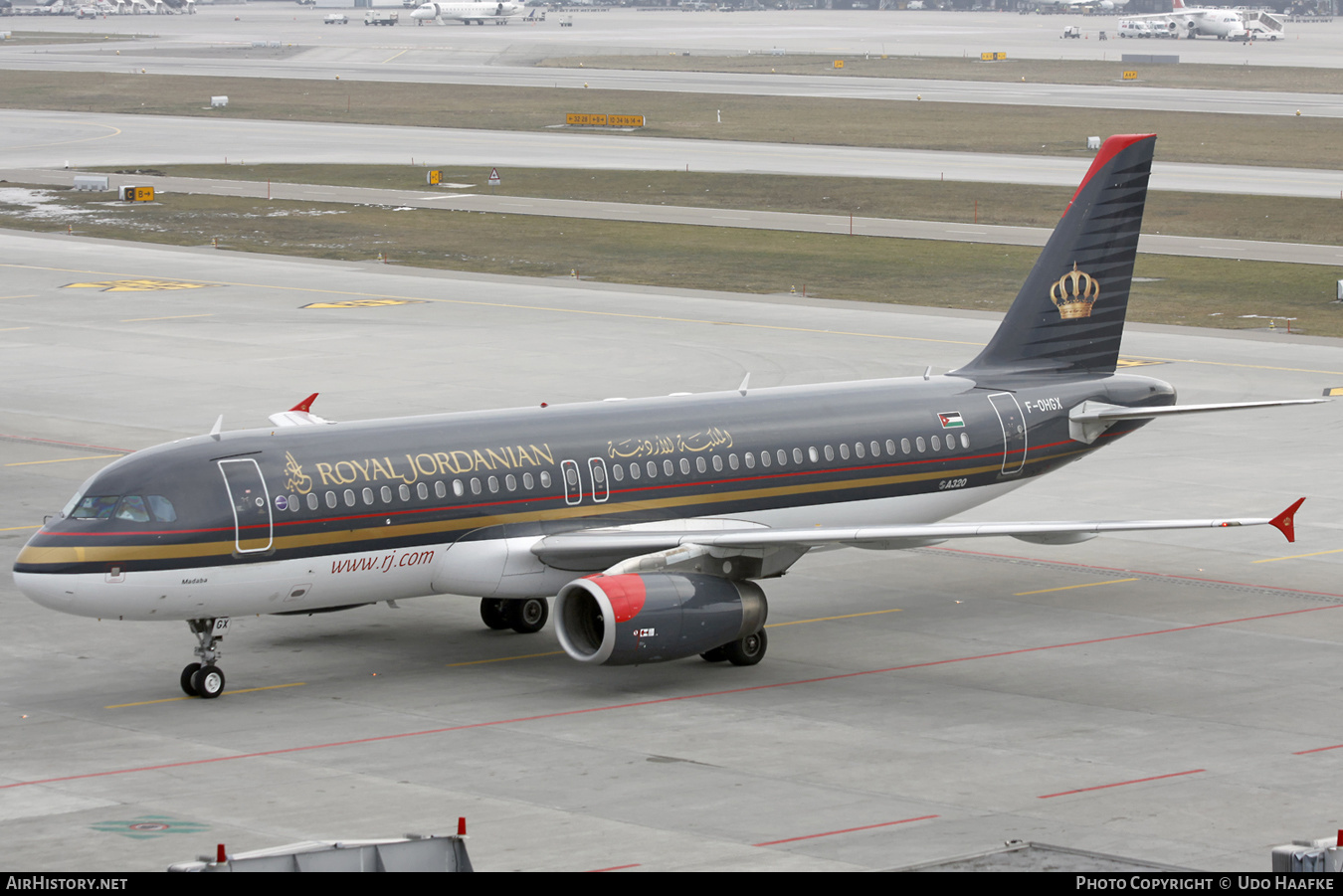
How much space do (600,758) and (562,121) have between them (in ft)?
407

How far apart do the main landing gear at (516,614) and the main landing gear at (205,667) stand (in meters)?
5.33

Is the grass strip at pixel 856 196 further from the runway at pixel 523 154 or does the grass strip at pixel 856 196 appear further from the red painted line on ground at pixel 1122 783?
the red painted line on ground at pixel 1122 783

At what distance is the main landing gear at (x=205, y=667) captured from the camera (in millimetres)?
28031

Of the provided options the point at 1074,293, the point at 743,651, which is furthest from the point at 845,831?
the point at 1074,293

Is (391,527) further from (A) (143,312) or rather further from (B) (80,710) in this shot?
(A) (143,312)

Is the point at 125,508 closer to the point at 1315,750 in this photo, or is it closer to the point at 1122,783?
the point at 1122,783

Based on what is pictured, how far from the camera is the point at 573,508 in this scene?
3083cm

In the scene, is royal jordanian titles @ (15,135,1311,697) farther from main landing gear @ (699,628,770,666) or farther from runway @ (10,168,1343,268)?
runway @ (10,168,1343,268)

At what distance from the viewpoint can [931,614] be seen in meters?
33.5

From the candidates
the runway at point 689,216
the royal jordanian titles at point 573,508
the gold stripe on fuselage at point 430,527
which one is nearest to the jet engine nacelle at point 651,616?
the royal jordanian titles at point 573,508

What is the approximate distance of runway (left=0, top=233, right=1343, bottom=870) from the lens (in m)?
21.8

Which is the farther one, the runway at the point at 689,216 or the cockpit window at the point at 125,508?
the runway at the point at 689,216

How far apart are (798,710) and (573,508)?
5.65 m

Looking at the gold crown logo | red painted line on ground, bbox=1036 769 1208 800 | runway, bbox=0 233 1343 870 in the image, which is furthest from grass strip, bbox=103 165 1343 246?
red painted line on ground, bbox=1036 769 1208 800
